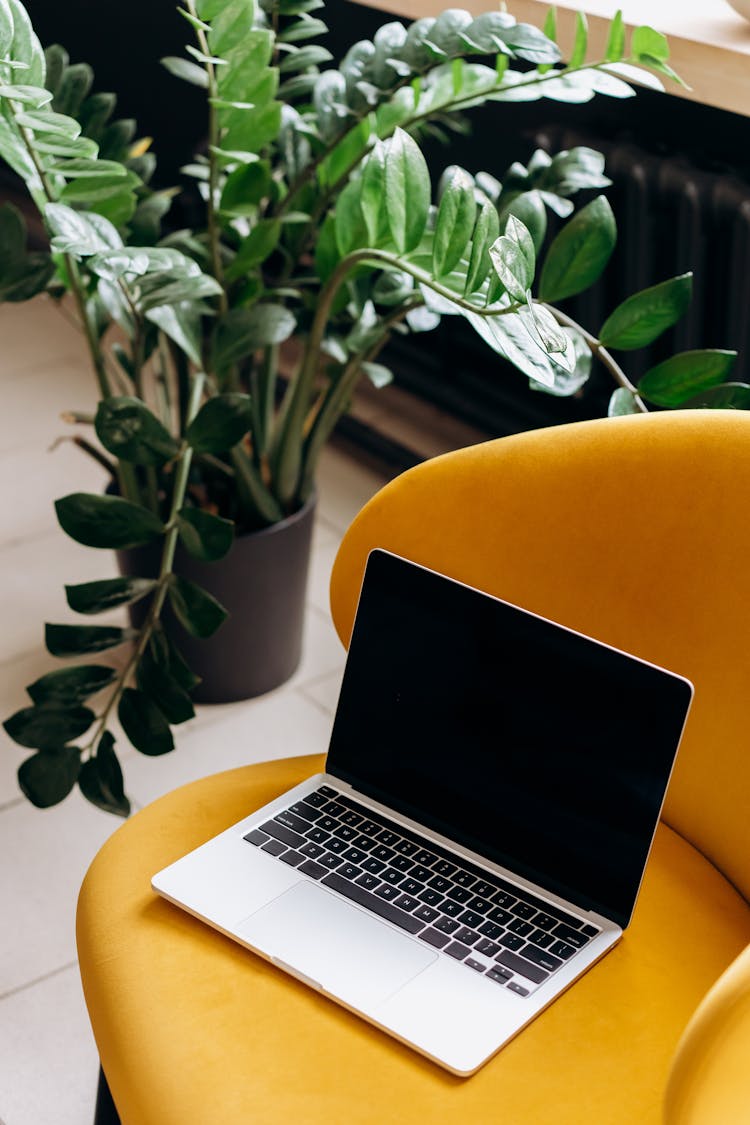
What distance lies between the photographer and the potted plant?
112cm

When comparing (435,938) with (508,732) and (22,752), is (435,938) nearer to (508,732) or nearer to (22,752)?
(508,732)

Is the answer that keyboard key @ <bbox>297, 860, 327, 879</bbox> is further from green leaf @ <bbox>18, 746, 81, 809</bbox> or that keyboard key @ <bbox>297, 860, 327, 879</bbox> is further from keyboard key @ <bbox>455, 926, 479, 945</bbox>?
green leaf @ <bbox>18, 746, 81, 809</bbox>

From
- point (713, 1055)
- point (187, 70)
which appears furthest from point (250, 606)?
point (713, 1055)

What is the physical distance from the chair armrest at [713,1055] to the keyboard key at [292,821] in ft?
1.33

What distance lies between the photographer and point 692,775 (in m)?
1.00

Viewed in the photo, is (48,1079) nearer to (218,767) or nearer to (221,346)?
(218,767)

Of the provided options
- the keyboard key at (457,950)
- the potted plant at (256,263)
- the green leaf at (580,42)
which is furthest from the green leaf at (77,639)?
the green leaf at (580,42)

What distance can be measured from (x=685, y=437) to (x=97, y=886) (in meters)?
0.58

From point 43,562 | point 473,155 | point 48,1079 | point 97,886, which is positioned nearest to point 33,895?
point 48,1079

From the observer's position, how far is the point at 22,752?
1.82 meters

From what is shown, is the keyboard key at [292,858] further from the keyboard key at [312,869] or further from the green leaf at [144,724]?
the green leaf at [144,724]

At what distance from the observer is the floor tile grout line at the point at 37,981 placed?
1.46 m

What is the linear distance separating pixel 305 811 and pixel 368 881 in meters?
0.09

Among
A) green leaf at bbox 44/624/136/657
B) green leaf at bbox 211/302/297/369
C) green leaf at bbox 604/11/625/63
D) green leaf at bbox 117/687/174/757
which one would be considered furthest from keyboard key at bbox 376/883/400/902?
green leaf at bbox 604/11/625/63
